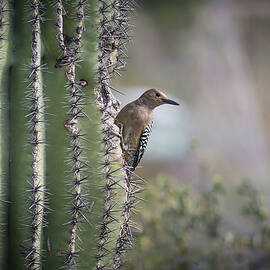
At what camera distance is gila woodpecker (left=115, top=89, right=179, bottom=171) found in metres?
2.01

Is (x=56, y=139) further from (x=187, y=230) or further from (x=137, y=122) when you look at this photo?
(x=187, y=230)

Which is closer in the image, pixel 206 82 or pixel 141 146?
pixel 141 146

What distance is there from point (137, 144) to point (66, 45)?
659 millimetres

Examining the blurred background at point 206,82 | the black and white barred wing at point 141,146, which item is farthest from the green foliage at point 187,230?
the blurred background at point 206,82

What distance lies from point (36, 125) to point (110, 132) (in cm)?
26

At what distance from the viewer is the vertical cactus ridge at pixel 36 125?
1.51 metres

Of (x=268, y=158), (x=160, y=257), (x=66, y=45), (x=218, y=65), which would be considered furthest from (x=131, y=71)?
(x=66, y=45)

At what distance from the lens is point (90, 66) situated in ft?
5.25

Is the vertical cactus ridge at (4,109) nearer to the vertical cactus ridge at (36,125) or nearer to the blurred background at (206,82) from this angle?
the vertical cactus ridge at (36,125)

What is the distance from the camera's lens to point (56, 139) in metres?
1.56

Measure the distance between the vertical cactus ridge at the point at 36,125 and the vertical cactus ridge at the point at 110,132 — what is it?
0.21 metres

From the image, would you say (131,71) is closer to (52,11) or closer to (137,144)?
(137,144)

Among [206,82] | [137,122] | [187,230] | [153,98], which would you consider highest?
[206,82]

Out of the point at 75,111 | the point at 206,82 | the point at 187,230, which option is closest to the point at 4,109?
the point at 75,111
